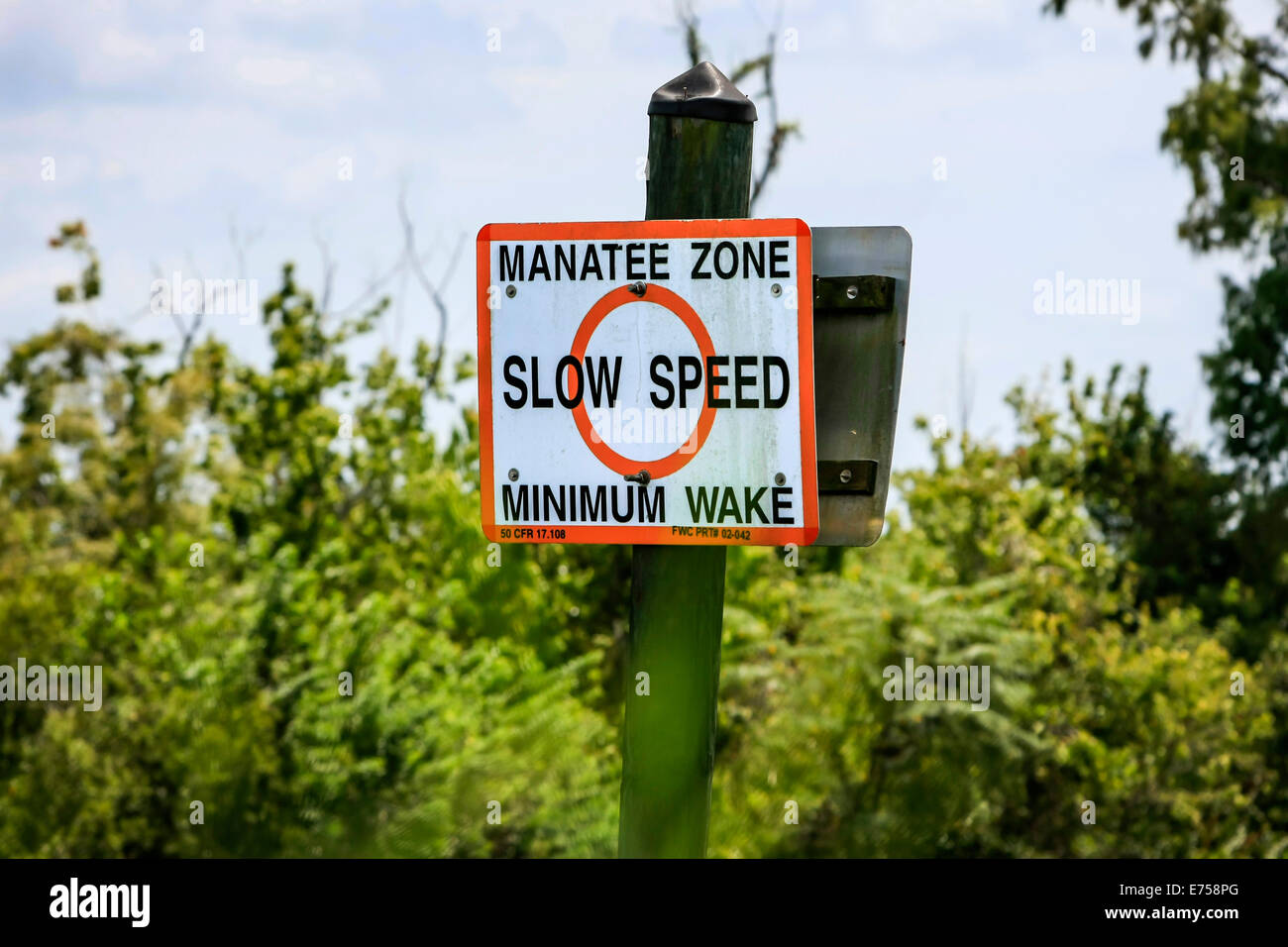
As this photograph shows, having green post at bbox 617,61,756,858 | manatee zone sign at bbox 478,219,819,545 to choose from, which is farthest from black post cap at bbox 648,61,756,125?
manatee zone sign at bbox 478,219,819,545

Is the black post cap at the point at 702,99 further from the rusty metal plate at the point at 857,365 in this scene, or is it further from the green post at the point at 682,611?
the rusty metal plate at the point at 857,365

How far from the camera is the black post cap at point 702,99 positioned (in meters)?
2.76

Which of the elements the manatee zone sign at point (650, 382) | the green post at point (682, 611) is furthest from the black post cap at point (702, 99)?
the manatee zone sign at point (650, 382)

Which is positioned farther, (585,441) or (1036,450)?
(1036,450)

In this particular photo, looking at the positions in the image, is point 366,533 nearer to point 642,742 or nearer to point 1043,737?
point 1043,737

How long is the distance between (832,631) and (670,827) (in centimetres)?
916

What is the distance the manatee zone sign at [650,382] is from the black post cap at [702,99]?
22 cm

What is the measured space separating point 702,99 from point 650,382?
601 mm

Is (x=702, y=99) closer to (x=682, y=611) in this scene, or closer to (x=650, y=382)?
(x=650, y=382)

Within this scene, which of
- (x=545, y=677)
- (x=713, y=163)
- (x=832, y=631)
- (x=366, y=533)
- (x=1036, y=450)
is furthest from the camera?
(x=1036, y=450)

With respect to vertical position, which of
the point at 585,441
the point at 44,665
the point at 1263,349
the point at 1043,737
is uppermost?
the point at 1263,349

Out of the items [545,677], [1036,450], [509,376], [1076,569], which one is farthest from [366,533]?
[509,376]

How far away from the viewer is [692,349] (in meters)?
2.82

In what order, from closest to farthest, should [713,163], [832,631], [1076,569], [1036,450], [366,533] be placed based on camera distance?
[713,163] < [832,631] < [1076,569] < [366,533] < [1036,450]
